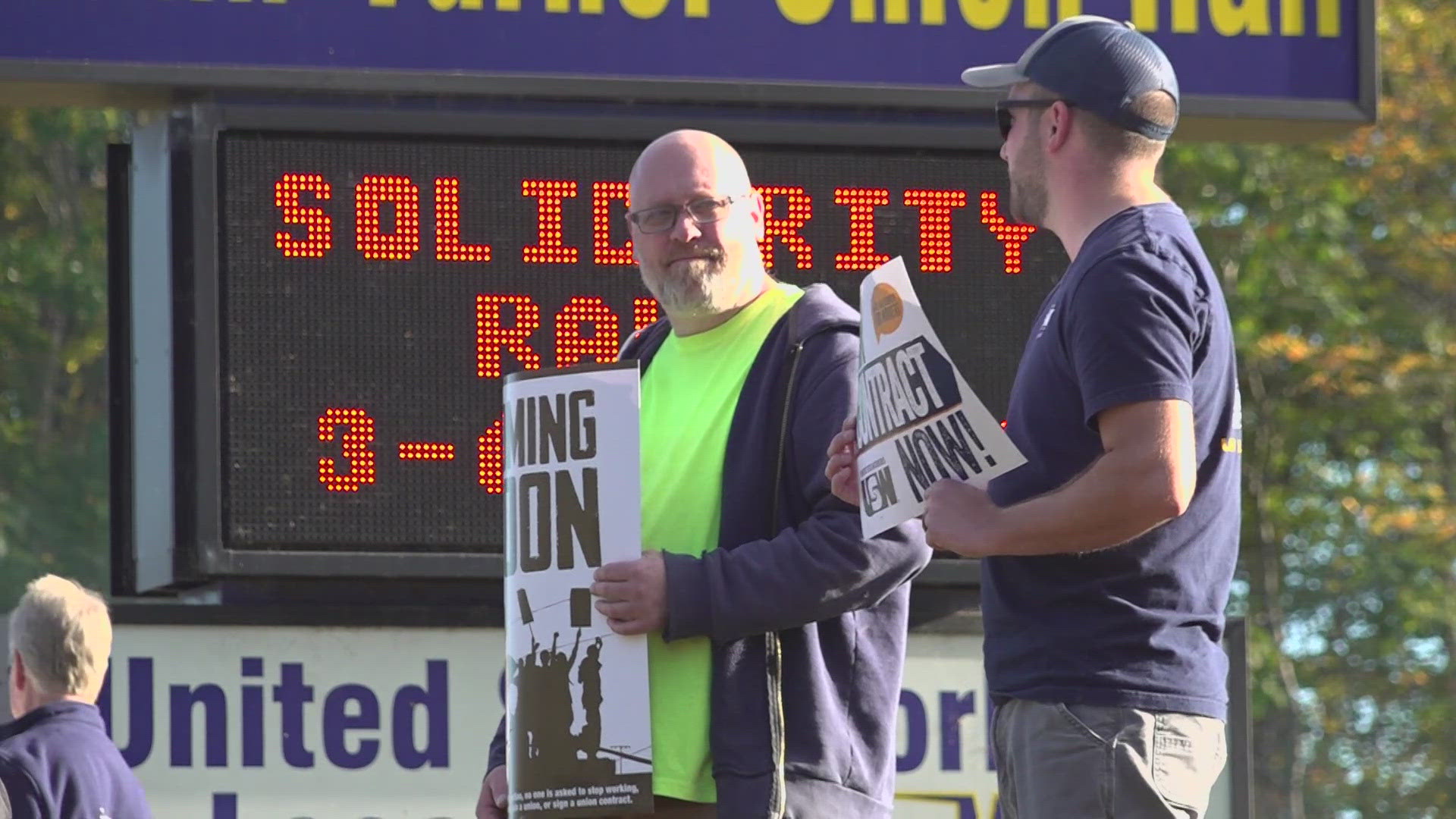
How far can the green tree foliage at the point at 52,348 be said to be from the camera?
15.4 meters

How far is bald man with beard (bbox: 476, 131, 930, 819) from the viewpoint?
12.8 feet

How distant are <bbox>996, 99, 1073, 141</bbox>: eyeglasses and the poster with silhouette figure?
2.34 ft

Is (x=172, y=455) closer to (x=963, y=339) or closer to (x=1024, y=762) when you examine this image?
(x=963, y=339)

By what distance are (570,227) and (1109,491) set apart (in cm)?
272

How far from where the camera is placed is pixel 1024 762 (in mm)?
3393

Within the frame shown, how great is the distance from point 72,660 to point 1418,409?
13.4m

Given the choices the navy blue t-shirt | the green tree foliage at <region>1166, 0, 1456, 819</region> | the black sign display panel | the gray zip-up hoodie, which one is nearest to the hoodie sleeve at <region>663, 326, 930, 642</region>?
the gray zip-up hoodie

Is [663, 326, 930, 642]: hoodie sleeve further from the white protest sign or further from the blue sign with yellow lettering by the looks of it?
the blue sign with yellow lettering

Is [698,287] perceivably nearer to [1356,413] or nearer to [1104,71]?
[1104,71]

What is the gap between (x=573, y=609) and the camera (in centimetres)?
396

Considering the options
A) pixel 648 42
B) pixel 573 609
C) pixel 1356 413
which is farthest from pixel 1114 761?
pixel 1356 413

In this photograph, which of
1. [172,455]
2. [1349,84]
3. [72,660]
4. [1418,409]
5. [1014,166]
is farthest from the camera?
[1418,409]

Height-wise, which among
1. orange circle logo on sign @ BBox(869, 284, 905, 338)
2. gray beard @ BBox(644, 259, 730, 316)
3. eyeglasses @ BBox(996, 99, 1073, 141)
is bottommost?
orange circle logo on sign @ BBox(869, 284, 905, 338)

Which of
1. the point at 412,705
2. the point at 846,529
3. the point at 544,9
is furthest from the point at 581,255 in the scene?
the point at 846,529
